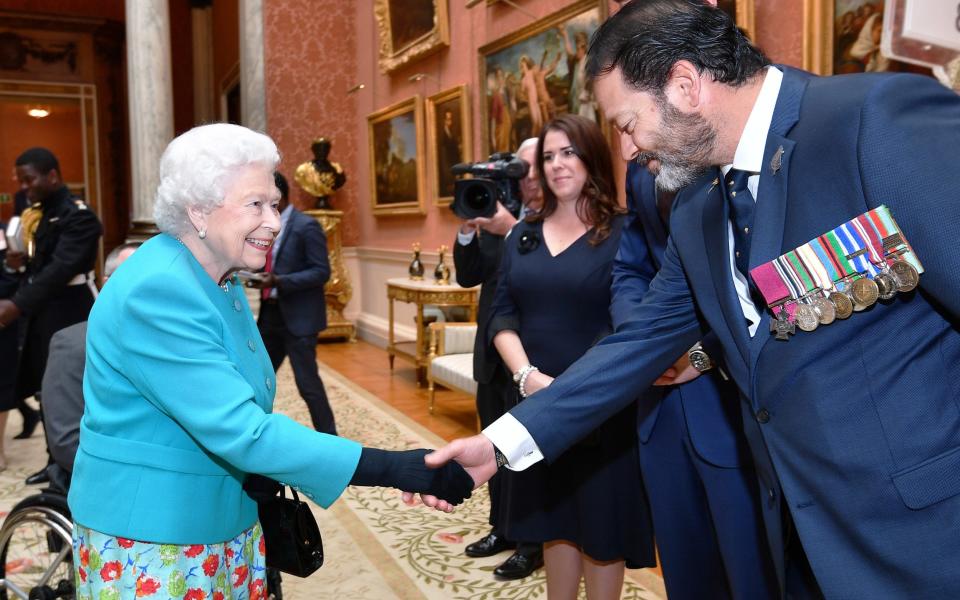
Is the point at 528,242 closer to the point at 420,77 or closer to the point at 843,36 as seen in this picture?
the point at 843,36

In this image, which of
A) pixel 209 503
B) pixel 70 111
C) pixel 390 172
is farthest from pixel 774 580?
pixel 70 111

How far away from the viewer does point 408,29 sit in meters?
9.20

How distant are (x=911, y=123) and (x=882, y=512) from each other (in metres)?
0.63

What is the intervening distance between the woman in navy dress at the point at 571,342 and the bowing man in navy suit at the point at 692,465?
28cm

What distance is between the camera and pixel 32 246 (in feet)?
16.7

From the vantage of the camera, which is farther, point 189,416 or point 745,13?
point 745,13

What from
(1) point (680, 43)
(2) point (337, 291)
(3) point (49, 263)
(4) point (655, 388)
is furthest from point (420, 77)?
(1) point (680, 43)

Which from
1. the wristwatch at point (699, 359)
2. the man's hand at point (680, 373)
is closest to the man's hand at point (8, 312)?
the man's hand at point (680, 373)

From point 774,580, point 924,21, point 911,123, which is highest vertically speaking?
point 924,21

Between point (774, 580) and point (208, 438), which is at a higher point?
point (208, 438)

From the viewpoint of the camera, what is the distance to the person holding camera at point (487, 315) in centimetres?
340

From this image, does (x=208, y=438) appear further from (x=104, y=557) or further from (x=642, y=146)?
(x=642, y=146)

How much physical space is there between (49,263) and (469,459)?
407 centimetres

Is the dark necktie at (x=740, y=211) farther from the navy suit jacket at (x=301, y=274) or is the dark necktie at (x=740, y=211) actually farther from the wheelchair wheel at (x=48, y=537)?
the navy suit jacket at (x=301, y=274)
